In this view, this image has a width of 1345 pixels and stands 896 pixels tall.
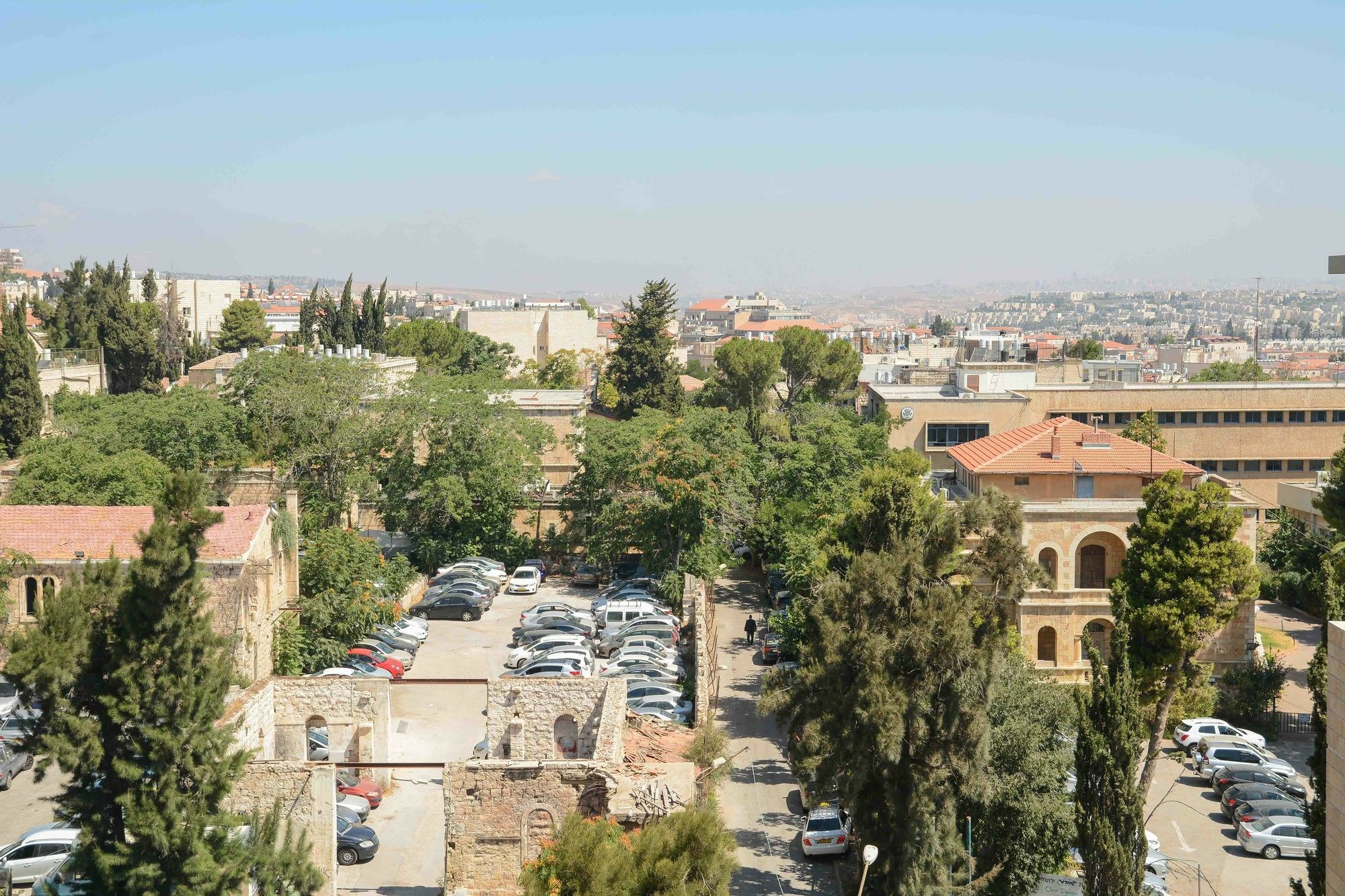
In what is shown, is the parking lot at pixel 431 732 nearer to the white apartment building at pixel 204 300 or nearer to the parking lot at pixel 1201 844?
the parking lot at pixel 1201 844

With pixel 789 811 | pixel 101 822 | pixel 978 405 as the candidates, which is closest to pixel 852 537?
pixel 789 811

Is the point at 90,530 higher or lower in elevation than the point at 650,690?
higher

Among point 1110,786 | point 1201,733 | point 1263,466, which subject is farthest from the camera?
point 1263,466

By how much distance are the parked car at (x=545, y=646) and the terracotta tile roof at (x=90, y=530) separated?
7.91m

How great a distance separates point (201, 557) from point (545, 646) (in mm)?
9680

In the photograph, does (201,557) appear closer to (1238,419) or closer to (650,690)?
(650,690)

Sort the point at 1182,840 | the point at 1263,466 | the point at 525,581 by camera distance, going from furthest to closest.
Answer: the point at 1263,466, the point at 525,581, the point at 1182,840

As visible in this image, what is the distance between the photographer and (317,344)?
238 ft

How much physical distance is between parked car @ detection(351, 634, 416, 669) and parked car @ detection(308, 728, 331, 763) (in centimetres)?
647

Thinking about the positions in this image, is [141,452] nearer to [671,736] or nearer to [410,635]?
[410,635]

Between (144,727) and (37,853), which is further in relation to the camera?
(37,853)

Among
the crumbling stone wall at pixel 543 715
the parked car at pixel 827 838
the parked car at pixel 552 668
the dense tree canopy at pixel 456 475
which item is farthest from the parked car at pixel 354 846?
the dense tree canopy at pixel 456 475

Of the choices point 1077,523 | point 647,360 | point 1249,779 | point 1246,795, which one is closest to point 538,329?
point 647,360

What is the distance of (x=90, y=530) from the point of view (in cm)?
3228
